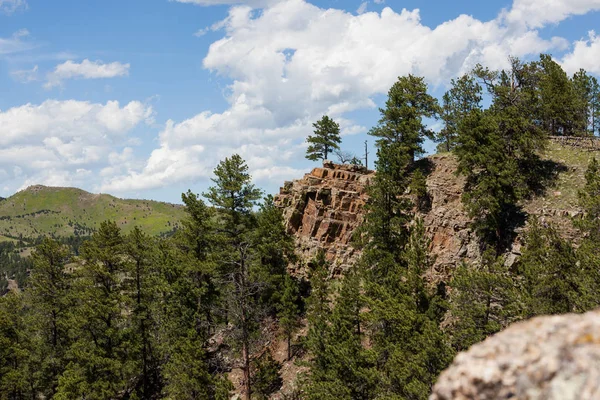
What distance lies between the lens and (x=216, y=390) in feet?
106

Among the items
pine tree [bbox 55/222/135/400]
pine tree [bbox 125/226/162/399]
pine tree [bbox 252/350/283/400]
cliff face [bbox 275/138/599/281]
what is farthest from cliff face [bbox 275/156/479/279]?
pine tree [bbox 55/222/135/400]

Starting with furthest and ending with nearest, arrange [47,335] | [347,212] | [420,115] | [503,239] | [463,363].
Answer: [420,115] < [347,212] < [47,335] < [503,239] < [463,363]

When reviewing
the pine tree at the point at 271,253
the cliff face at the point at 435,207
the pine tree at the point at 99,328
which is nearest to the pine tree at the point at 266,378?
the pine tree at the point at 271,253

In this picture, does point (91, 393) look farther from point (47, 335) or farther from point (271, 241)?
point (271, 241)

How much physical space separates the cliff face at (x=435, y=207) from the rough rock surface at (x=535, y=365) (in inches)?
1262

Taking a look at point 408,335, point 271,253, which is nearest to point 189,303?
point 271,253

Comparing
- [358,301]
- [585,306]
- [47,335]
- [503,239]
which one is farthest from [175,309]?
[585,306]

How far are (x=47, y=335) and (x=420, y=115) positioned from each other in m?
49.8

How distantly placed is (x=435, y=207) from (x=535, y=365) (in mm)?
39478

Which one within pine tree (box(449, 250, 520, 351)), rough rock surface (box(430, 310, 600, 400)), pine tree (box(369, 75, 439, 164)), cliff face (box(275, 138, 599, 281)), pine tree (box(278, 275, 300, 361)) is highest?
pine tree (box(369, 75, 439, 164))

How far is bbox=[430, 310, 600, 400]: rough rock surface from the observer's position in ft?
13.0

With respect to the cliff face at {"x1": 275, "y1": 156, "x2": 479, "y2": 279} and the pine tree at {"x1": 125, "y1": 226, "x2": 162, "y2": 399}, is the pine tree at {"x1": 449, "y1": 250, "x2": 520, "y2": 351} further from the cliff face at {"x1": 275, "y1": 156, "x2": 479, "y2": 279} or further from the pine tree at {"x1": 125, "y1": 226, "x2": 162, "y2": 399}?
the pine tree at {"x1": 125, "y1": 226, "x2": 162, "y2": 399}

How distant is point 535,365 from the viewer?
4227 mm

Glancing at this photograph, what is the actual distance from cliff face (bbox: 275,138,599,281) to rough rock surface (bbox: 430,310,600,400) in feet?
105
